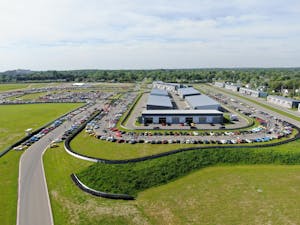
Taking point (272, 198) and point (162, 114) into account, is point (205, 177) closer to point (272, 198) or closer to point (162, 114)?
point (272, 198)

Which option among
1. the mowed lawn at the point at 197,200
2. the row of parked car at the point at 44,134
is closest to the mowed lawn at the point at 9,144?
the row of parked car at the point at 44,134

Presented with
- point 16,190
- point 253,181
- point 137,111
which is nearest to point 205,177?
point 253,181

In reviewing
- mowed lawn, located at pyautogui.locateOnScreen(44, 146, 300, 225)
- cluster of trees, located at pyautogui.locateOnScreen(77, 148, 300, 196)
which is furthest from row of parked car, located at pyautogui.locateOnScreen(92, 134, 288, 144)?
mowed lawn, located at pyautogui.locateOnScreen(44, 146, 300, 225)

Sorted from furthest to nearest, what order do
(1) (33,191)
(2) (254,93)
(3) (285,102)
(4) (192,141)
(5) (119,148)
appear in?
(2) (254,93), (3) (285,102), (4) (192,141), (5) (119,148), (1) (33,191)

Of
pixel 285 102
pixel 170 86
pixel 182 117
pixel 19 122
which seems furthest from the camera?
pixel 170 86

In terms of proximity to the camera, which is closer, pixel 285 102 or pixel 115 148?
pixel 115 148

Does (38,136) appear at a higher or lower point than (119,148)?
higher

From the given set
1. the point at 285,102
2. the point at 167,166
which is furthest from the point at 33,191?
the point at 285,102

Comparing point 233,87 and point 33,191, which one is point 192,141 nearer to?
point 33,191

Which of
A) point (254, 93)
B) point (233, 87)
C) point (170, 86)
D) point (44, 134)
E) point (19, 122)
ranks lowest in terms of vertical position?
point (44, 134)
